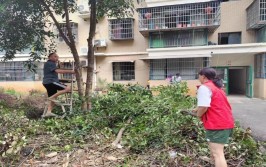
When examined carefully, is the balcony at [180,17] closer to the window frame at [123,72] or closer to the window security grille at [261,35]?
the window security grille at [261,35]

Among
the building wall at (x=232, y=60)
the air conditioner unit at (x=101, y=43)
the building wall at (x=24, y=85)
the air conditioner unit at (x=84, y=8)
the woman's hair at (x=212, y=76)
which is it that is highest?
the air conditioner unit at (x=84, y=8)

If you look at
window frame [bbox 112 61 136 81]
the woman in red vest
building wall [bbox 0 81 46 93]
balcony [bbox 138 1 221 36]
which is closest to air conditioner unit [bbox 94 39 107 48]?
window frame [bbox 112 61 136 81]

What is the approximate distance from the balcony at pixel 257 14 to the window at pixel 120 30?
27.7 feet

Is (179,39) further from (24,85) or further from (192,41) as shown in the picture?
(24,85)

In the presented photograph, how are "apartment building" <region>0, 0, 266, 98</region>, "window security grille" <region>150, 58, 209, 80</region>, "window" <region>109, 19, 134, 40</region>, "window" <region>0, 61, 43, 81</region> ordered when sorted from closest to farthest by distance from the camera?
"apartment building" <region>0, 0, 266, 98</region>, "window security grille" <region>150, 58, 209, 80</region>, "window" <region>109, 19, 134, 40</region>, "window" <region>0, 61, 43, 81</region>

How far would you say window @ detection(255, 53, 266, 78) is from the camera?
17.5m

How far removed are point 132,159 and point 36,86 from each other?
67.1 ft

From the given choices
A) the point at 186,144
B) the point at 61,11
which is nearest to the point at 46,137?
the point at 186,144

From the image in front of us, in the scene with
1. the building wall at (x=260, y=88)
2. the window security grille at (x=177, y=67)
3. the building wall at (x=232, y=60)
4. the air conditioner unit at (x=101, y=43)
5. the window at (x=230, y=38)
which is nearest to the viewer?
the building wall at (x=260, y=88)

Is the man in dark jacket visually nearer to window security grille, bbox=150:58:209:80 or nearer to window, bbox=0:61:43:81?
window security grille, bbox=150:58:209:80

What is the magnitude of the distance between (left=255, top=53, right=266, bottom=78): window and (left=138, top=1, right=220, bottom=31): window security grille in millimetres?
3657

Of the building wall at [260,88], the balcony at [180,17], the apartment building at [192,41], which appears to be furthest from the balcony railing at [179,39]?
the building wall at [260,88]

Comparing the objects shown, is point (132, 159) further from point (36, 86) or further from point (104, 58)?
point (36, 86)

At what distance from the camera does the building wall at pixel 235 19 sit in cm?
1930
